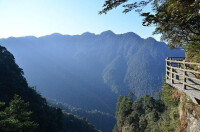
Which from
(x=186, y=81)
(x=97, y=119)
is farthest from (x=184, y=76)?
(x=97, y=119)

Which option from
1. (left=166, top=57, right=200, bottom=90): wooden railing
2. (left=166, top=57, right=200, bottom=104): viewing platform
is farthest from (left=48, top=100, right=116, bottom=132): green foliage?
(left=166, top=57, right=200, bottom=104): viewing platform

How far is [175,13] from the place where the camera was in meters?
5.79

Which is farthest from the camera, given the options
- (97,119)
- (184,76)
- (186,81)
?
(97,119)

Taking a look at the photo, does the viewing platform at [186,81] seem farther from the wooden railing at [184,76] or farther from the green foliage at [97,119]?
the green foliage at [97,119]

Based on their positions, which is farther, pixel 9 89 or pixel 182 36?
pixel 9 89

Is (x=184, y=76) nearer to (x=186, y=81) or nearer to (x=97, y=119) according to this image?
(x=186, y=81)

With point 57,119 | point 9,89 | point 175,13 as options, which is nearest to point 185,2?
point 175,13

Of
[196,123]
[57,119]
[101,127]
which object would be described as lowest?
[101,127]

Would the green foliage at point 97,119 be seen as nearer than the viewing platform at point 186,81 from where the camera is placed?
No

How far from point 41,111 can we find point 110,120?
131 m

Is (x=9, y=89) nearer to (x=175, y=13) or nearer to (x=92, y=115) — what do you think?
(x=175, y=13)

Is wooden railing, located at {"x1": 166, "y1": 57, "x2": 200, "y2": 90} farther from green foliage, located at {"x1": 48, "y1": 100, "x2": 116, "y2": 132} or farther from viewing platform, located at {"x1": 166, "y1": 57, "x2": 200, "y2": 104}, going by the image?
green foliage, located at {"x1": 48, "y1": 100, "x2": 116, "y2": 132}

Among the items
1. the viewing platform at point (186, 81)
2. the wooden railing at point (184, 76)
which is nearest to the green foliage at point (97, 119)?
the wooden railing at point (184, 76)

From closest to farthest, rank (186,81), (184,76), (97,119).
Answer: (184,76) < (186,81) < (97,119)
